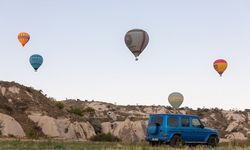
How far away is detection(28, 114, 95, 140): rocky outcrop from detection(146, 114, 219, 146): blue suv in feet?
81.6

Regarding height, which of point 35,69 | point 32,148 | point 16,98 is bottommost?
point 32,148

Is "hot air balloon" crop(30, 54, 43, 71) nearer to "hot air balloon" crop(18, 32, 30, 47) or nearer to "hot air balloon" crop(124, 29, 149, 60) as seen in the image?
"hot air balloon" crop(18, 32, 30, 47)

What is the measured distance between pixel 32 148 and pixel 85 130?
34856mm

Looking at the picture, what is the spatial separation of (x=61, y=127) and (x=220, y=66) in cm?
2241

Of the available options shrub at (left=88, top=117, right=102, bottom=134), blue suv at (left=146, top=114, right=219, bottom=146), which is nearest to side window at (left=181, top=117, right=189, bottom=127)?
blue suv at (left=146, top=114, right=219, bottom=146)

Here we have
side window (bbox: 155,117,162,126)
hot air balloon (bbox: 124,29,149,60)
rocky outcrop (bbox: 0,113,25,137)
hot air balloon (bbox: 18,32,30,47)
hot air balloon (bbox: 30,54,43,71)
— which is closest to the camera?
side window (bbox: 155,117,162,126)

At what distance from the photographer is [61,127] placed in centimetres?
5462

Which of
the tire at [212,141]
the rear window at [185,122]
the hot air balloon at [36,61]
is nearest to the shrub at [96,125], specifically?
the hot air balloon at [36,61]

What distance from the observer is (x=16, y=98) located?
193 feet

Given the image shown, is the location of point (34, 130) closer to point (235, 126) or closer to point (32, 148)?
point (32, 148)

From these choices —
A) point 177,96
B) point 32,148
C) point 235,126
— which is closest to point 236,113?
point 235,126

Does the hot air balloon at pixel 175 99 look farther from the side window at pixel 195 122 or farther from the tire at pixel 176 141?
the tire at pixel 176 141

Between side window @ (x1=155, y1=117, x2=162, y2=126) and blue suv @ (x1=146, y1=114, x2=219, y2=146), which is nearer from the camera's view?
blue suv @ (x1=146, y1=114, x2=219, y2=146)

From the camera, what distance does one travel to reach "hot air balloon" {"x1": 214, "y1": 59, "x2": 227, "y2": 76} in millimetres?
63319
